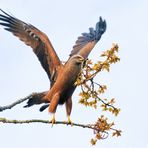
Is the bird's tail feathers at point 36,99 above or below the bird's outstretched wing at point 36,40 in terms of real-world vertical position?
below

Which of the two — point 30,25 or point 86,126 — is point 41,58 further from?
point 86,126

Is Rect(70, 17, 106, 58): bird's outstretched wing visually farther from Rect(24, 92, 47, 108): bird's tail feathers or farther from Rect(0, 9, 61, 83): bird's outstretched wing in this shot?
Rect(24, 92, 47, 108): bird's tail feathers

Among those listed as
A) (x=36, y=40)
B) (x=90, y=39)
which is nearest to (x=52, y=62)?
(x=36, y=40)

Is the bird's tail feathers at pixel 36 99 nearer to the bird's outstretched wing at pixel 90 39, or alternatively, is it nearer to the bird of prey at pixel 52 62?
the bird of prey at pixel 52 62

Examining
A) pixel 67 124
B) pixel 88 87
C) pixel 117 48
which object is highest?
pixel 117 48

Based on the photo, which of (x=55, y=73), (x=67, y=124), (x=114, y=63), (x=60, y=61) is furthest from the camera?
(x=60, y=61)

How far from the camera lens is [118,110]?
6879 mm

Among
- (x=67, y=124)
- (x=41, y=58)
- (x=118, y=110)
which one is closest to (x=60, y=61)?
(x=41, y=58)

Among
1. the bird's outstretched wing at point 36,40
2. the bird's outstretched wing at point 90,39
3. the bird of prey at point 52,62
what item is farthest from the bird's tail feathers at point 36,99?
the bird's outstretched wing at point 90,39

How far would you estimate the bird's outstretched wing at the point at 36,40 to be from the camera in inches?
376

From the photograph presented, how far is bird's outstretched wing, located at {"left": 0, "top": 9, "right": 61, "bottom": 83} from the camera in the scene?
9538mm

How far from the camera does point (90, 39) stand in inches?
493

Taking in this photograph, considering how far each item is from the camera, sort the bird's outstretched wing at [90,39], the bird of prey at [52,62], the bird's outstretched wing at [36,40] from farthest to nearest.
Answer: the bird's outstretched wing at [90,39]
the bird's outstretched wing at [36,40]
the bird of prey at [52,62]

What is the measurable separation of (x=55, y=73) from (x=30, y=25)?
1973 millimetres
